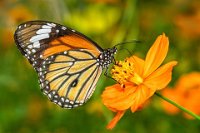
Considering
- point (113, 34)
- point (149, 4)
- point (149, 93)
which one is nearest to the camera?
point (149, 93)

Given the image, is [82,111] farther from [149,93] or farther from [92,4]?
[149,93]

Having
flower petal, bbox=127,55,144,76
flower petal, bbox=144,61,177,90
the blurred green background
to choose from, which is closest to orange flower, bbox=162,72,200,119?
the blurred green background

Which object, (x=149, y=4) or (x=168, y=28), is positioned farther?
(x=149, y=4)

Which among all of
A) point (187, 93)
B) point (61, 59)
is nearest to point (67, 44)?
point (61, 59)

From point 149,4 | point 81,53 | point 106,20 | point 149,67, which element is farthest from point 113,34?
point 149,67

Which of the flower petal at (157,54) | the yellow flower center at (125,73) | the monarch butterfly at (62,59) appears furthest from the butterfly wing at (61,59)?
the flower petal at (157,54)

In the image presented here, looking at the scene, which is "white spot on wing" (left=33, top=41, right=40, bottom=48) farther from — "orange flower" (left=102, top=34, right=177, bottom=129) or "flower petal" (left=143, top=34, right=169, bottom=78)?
"flower petal" (left=143, top=34, right=169, bottom=78)

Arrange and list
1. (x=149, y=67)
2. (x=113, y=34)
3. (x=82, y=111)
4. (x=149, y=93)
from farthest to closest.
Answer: (x=113, y=34), (x=82, y=111), (x=149, y=67), (x=149, y=93)

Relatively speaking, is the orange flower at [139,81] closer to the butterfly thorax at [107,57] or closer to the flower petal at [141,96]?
the flower petal at [141,96]
